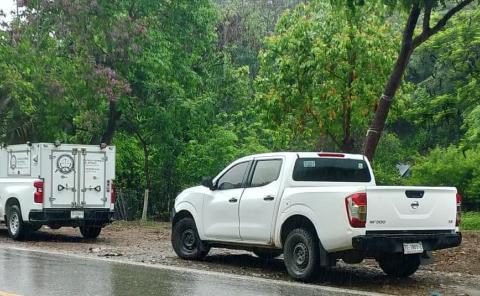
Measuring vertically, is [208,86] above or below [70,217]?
above

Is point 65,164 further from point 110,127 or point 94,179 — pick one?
point 110,127

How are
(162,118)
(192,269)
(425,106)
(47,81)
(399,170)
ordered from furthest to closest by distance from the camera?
(399,170) < (162,118) < (47,81) < (425,106) < (192,269)

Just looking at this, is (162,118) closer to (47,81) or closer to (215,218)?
(47,81)

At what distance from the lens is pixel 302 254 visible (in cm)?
1048

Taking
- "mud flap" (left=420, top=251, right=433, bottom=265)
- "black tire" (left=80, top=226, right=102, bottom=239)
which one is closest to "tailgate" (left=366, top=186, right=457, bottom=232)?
"mud flap" (left=420, top=251, right=433, bottom=265)

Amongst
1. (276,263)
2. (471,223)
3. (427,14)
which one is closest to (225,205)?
(276,263)

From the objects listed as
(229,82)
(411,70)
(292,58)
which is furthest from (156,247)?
(411,70)

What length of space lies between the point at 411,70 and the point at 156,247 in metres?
22.8

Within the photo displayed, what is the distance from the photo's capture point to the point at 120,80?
2192cm

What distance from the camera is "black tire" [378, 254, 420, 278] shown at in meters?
11.0

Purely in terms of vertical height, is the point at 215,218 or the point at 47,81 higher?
the point at 47,81

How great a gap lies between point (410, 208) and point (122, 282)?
4.19m

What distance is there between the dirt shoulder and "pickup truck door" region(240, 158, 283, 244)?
0.67 meters

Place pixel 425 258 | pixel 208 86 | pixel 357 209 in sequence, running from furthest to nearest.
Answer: pixel 208 86 → pixel 425 258 → pixel 357 209
